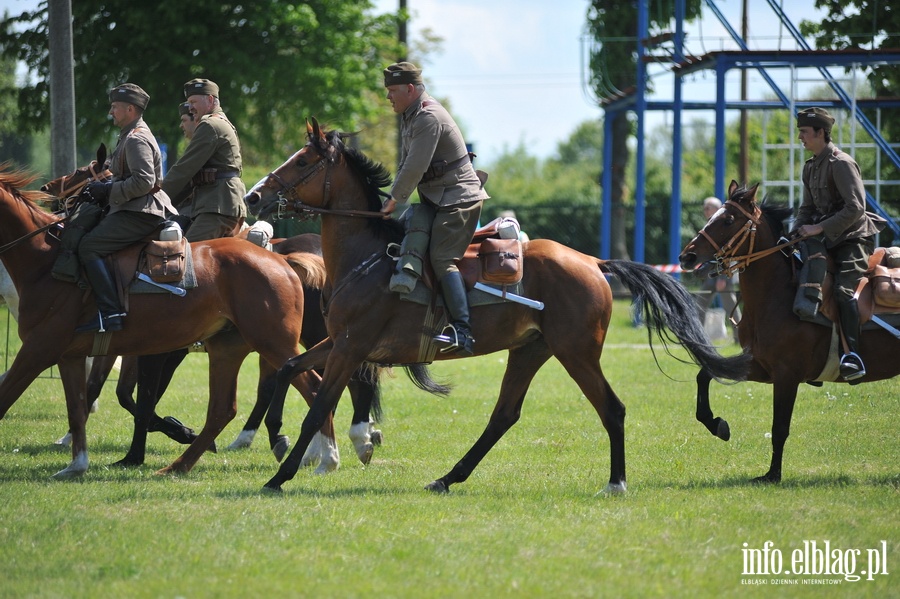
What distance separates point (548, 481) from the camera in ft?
27.3

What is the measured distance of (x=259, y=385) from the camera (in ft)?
32.3

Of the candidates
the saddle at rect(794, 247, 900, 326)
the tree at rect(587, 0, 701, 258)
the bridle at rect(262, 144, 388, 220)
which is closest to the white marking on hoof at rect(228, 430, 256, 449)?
the bridle at rect(262, 144, 388, 220)

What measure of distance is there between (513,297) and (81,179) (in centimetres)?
435

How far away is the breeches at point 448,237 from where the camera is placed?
25.3 feet

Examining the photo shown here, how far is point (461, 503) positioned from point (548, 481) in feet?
3.71

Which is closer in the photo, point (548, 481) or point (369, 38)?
point (548, 481)

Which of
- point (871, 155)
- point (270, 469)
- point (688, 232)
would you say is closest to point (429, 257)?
point (270, 469)

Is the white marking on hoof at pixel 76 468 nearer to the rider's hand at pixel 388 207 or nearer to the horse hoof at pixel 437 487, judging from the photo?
the horse hoof at pixel 437 487

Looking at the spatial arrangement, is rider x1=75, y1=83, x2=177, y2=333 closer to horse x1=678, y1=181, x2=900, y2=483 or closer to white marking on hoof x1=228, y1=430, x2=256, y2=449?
white marking on hoof x1=228, y1=430, x2=256, y2=449

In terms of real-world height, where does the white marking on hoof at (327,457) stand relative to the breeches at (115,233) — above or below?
below

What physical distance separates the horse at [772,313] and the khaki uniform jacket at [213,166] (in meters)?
4.04

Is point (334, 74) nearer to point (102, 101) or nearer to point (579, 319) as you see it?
point (102, 101)

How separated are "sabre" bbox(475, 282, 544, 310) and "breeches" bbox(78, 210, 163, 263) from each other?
272cm

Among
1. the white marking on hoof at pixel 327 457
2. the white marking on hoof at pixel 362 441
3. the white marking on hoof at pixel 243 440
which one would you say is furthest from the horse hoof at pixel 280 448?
A: the white marking on hoof at pixel 243 440
